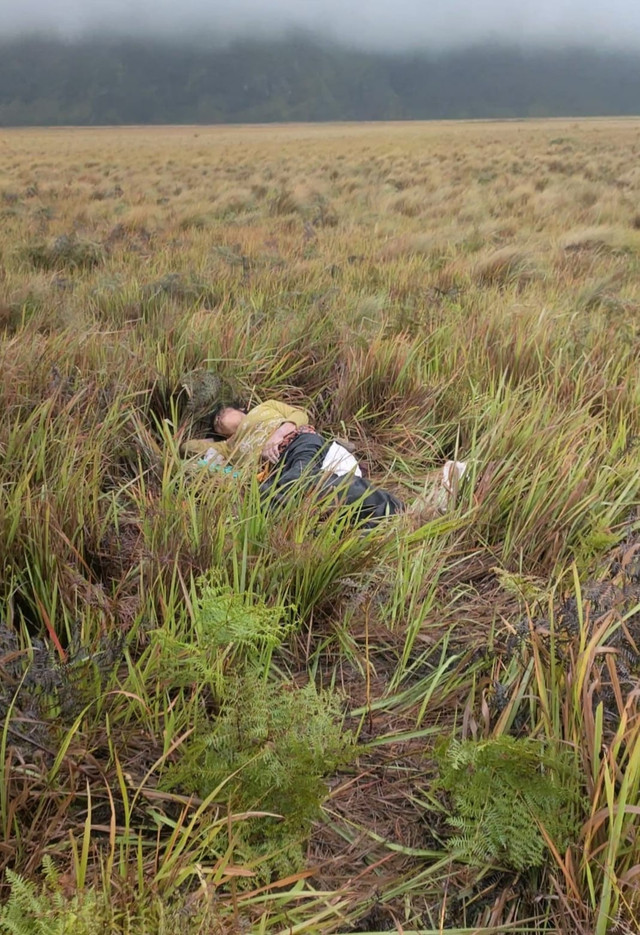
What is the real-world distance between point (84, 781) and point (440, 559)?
3.91ft

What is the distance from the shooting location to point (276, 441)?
9.10ft

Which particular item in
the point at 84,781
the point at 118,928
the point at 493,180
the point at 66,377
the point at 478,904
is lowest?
the point at 478,904

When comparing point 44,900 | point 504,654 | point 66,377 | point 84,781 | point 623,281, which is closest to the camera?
point 44,900

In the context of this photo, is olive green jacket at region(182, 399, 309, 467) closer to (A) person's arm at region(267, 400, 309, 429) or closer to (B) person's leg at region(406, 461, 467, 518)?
(A) person's arm at region(267, 400, 309, 429)

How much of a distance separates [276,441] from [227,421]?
12.1 inches

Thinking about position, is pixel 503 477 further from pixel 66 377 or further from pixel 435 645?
pixel 66 377

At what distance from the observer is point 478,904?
3.66 ft

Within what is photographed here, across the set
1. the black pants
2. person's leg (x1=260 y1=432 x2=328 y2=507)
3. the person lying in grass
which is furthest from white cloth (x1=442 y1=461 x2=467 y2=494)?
person's leg (x1=260 y1=432 x2=328 y2=507)

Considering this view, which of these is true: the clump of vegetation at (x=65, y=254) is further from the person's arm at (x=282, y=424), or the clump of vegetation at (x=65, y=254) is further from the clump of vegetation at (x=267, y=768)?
the clump of vegetation at (x=267, y=768)

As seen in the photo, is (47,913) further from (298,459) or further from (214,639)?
(298,459)

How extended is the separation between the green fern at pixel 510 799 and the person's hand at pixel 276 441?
1615 millimetres

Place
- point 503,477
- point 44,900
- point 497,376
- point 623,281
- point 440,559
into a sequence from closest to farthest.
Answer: point 44,900 → point 440,559 → point 503,477 → point 497,376 → point 623,281

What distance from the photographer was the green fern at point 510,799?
3.54 feet

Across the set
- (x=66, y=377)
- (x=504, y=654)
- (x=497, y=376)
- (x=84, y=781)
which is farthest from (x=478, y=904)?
(x=497, y=376)
